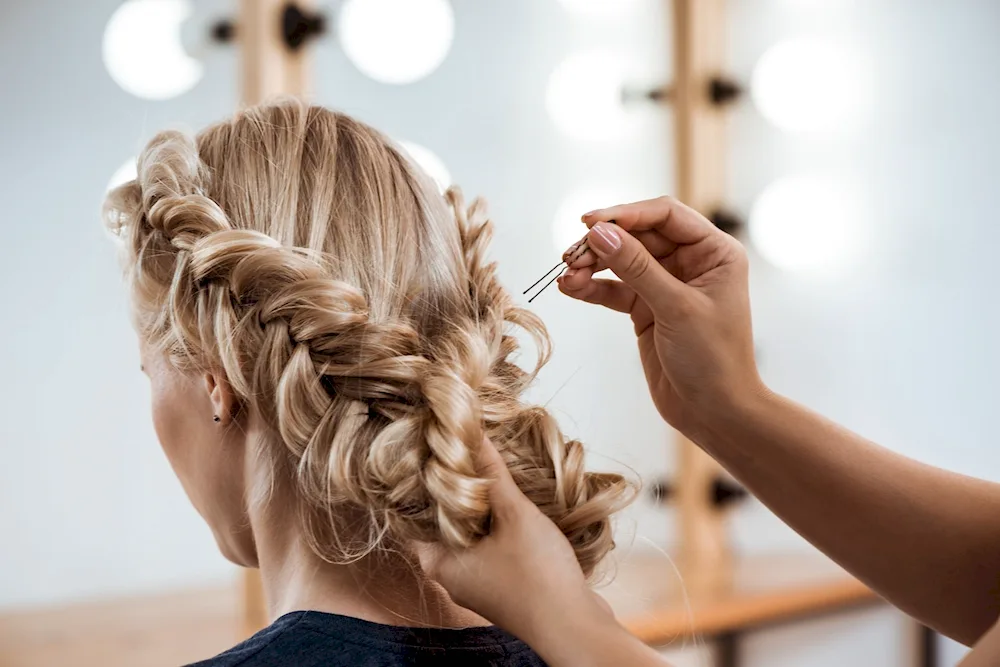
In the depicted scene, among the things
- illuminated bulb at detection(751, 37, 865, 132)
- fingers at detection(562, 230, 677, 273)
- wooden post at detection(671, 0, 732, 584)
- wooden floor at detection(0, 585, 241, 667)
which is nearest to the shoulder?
fingers at detection(562, 230, 677, 273)

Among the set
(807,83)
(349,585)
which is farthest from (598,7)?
(349,585)

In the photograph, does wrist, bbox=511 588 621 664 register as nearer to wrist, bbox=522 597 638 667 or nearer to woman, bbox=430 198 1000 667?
wrist, bbox=522 597 638 667

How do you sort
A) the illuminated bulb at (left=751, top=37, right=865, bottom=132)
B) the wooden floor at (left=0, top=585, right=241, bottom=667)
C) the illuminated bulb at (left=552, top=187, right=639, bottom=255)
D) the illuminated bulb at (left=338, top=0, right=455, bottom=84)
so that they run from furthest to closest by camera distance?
the illuminated bulb at (left=751, top=37, right=865, bottom=132) → the illuminated bulb at (left=552, top=187, right=639, bottom=255) → the illuminated bulb at (left=338, top=0, right=455, bottom=84) → the wooden floor at (left=0, top=585, right=241, bottom=667)

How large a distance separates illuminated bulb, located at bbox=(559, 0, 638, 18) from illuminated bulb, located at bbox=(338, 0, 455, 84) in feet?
1.15

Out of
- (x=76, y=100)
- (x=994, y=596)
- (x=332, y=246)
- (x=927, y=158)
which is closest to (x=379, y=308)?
(x=332, y=246)

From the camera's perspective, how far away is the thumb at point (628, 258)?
662 millimetres

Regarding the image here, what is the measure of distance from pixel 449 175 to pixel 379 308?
87 centimetres

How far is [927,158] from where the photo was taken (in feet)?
6.02

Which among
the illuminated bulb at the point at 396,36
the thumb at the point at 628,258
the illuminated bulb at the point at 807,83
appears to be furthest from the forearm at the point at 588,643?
the illuminated bulb at the point at 807,83

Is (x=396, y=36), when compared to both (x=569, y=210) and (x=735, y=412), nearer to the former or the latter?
(x=569, y=210)

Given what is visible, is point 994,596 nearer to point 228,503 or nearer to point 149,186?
point 228,503

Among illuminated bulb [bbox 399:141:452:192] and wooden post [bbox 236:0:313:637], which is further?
illuminated bulb [bbox 399:141:452:192]

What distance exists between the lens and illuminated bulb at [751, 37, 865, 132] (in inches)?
72.7

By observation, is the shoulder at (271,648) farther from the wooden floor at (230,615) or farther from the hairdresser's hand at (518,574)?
the wooden floor at (230,615)
